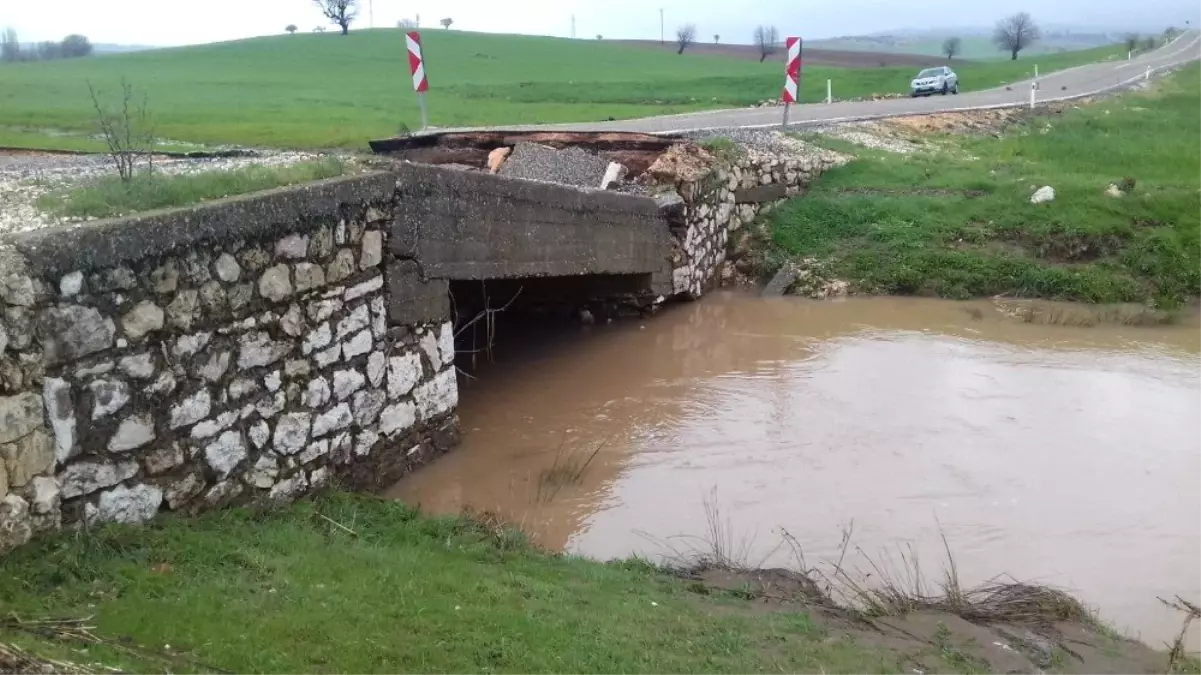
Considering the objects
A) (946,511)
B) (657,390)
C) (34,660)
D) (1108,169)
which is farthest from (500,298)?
(1108,169)

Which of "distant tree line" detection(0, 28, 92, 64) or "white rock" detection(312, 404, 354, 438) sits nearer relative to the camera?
"white rock" detection(312, 404, 354, 438)

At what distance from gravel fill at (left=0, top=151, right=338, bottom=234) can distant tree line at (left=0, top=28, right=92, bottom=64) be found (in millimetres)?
70112

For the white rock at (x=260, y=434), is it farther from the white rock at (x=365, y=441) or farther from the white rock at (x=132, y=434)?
the white rock at (x=365, y=441)

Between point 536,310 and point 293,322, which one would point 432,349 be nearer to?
point 293,322

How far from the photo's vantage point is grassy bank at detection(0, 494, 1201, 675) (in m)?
3.72

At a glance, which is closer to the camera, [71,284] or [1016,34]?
[71,284]

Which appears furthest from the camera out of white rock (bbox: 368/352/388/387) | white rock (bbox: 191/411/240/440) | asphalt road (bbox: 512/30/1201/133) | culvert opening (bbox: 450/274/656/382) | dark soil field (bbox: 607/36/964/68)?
dark soil field (bbox: 607/36/964/68)

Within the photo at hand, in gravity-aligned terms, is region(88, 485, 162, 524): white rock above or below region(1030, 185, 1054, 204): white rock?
below

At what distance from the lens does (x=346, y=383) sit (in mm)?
6316

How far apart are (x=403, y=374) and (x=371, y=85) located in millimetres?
36498

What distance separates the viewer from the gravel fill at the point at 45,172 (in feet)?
15.9

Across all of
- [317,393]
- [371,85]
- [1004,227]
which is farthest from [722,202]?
[371,85]

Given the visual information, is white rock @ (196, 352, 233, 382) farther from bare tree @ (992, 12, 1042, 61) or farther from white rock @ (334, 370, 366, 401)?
bare tree @ (992, 12, 1042, 61)

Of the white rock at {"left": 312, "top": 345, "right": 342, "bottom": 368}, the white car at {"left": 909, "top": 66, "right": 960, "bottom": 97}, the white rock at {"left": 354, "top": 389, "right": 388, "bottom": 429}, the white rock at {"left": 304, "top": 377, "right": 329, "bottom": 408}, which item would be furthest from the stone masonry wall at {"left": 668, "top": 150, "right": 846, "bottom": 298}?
the white car at {"left": 909, "top": 66, "right": 960, "bottom": 97}
